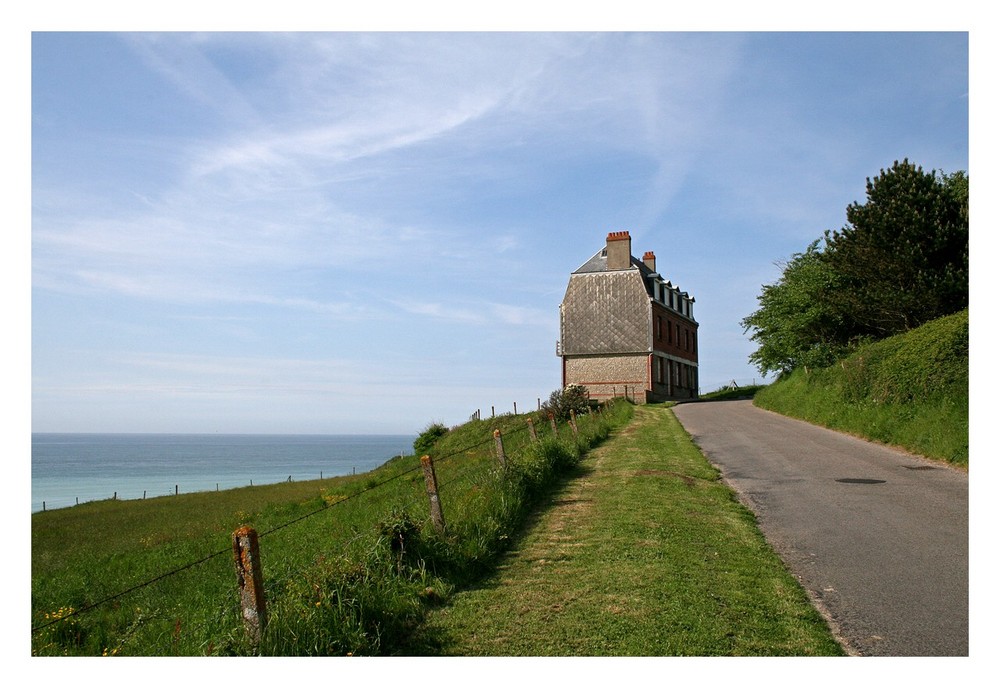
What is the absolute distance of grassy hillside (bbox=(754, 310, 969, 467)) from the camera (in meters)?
16.5

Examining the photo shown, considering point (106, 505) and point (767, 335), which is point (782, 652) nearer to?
point (767, 335)

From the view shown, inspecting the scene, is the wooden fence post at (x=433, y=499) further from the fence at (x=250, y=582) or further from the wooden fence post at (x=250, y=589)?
the wooden fence post at (x=250, y=589)

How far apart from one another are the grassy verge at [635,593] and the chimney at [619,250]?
114 feet

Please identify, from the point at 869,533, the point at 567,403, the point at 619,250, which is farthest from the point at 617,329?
the point at 869,533

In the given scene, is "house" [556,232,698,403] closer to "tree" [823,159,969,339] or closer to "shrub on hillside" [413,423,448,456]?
"shrub on hillside" [413,423,448,456]

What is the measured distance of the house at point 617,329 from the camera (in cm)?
4359

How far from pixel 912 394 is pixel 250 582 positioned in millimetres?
18911

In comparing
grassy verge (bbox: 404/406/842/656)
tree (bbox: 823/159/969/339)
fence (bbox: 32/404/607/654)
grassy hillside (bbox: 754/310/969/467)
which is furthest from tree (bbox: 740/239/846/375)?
grassy verge (bbox: 404/406/842/656)

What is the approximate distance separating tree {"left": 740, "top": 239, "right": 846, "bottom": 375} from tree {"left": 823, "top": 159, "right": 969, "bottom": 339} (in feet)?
7.10

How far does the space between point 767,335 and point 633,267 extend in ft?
34.2

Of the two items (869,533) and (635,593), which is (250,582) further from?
(869,533)

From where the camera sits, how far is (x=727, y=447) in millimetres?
19547

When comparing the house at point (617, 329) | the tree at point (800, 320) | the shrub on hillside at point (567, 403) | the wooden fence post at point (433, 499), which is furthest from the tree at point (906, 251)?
the wooden fence post at point (433, 499)

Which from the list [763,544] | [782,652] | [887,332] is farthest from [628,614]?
[887,332]
